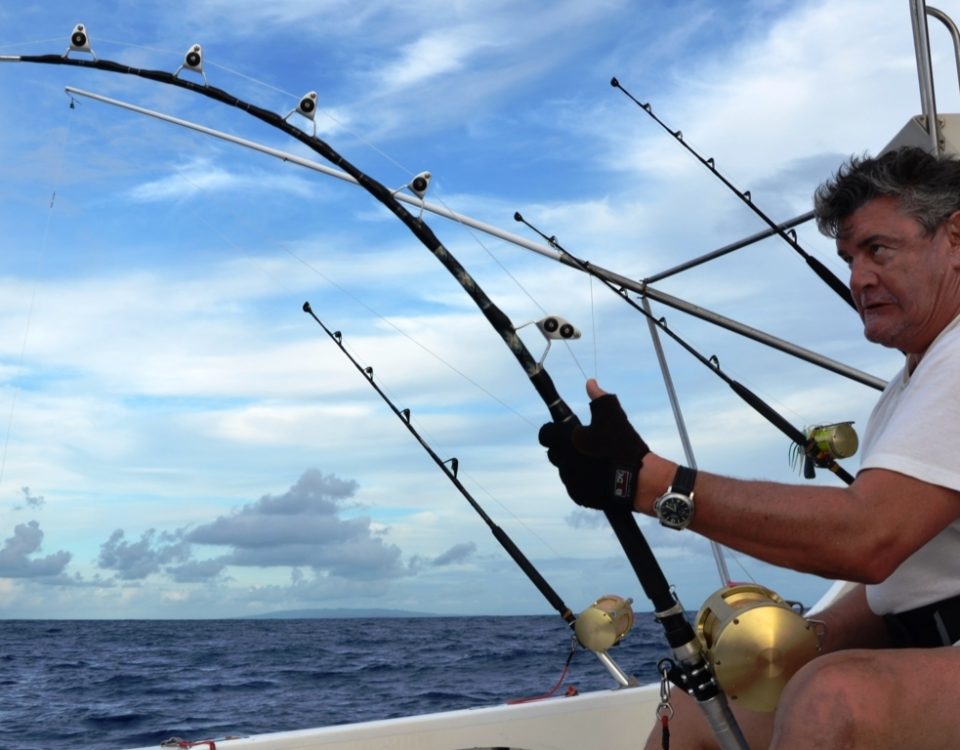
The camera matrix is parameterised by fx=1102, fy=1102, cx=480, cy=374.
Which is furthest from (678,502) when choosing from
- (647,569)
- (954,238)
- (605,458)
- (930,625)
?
(954,238)

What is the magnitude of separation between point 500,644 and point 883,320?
27312mm

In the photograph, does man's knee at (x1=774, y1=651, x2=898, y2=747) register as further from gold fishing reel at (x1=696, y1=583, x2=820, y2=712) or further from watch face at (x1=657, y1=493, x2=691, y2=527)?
watch face at (x1=657, y1=493, x2=691, y2=527)

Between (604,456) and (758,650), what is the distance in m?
0.41

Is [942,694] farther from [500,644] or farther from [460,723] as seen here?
[500,644]

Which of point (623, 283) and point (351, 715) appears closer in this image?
point (623, 283)

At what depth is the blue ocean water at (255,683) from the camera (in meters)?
12.5

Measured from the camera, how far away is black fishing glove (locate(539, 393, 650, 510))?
1.56 metres

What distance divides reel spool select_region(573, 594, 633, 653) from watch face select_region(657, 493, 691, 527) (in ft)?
3.94

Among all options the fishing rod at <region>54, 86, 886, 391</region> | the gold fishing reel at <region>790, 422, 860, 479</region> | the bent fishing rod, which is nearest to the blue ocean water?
the fishing rod at <region>54, 86, 886, 391</region>

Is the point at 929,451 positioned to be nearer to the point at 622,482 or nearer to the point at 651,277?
the point at 622,482

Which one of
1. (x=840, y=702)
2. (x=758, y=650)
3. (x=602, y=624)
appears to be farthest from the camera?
(x=602, y=624)

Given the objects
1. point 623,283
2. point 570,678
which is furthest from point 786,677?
point 570,678

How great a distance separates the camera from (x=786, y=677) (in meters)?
1.69

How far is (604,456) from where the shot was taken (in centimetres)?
157
